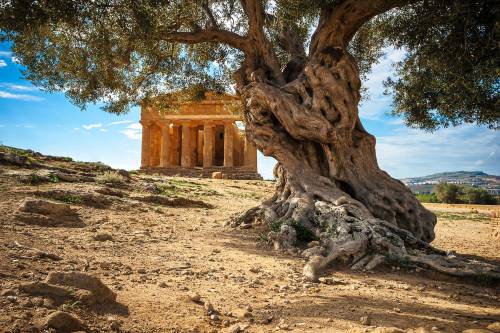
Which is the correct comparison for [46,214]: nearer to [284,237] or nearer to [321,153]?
[284,237]

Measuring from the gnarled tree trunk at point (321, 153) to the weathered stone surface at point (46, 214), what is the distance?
4.06 meters

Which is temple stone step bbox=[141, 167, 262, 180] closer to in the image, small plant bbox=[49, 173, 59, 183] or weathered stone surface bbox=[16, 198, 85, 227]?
small plant bbox=[49, 173, 59, 183]

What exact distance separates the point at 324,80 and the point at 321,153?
5.95 feet

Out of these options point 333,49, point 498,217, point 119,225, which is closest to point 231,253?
point 119,225

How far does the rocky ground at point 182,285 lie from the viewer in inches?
135

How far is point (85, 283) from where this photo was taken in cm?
359

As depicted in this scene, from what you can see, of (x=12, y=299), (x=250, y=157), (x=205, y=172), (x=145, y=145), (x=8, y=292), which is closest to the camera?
(x=12, y=299)

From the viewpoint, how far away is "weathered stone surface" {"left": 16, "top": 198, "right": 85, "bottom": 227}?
721 cm

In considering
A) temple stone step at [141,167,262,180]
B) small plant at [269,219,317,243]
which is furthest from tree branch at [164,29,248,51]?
temple stone step at [141,167,262,180]

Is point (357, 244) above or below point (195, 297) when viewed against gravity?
above

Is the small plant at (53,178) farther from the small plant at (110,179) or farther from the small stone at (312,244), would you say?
the small stone at (312,244)

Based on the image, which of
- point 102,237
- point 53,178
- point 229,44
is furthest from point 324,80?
point 53,178

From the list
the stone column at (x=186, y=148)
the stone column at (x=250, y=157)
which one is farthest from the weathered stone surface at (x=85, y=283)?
the stone column at (x=186, y=148)

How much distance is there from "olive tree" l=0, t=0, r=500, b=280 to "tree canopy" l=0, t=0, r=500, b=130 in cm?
4
